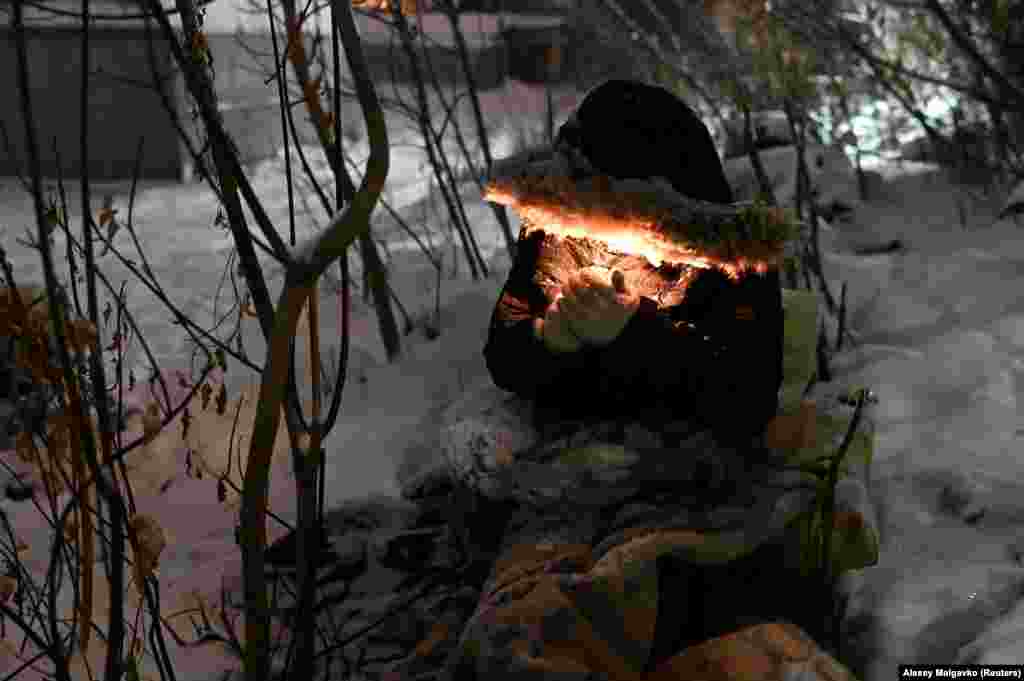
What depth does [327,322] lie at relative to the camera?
4.19 meters

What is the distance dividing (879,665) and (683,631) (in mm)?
333

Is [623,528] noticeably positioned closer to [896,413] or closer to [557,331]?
[557,331]

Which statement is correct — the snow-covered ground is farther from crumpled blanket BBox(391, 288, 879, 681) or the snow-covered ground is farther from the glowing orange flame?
the glowing orange flame

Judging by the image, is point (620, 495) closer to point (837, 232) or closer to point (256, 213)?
point (256, 213)

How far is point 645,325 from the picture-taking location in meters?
1.92

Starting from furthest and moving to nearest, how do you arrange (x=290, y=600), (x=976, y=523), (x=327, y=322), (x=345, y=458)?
(x=327, y=322) → (x=345, y=458) → (x=290, y=600) → (x=976, y=523)

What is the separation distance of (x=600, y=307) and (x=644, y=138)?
343 millimetres

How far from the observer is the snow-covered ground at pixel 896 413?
72.7 inches

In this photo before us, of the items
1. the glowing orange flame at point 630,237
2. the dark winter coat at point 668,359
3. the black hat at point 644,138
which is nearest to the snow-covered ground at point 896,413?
the dark winter coat at point 668,359

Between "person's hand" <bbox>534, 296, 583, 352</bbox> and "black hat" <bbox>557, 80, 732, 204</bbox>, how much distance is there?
0.92ft

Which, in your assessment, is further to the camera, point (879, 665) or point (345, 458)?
point (345, 458)

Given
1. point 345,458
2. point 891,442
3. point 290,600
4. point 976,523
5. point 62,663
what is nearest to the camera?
point 62,663

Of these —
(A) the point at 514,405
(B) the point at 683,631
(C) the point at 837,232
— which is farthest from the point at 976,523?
(C) the point at 837,232

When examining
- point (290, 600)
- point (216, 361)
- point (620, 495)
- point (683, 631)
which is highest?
point (216, 361)
